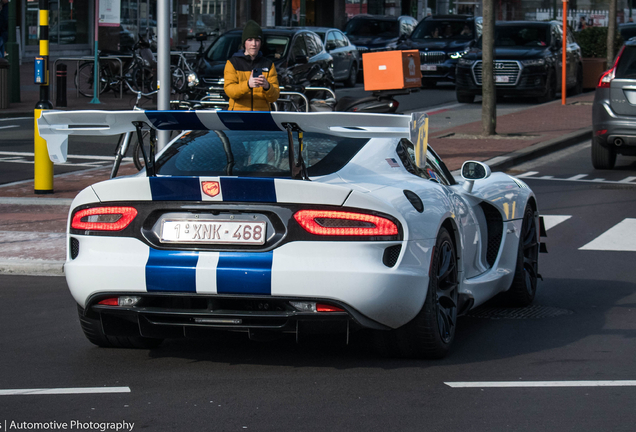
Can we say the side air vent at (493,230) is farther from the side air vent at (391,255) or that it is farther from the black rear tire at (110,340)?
the black rear tire at (110,340)

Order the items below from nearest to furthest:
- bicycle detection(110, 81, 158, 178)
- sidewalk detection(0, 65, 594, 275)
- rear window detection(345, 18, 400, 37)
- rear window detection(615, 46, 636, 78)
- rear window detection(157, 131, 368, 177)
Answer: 1. bicycle detection(110, 81, 158, 178)
2. rear window detection(157, 131, 368, 177)
3. sidewalk detection(0, 65, 594, 275)
4. rear window detection(615, 46, 636, 78)
5. rear window detection(345, 18, 400, 37)

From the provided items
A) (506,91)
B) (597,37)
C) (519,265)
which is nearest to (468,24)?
(597,37)

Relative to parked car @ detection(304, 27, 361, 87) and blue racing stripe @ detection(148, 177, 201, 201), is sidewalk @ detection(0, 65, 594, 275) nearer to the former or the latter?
blue racing stripe @ detection(148, 177, 201, 201)

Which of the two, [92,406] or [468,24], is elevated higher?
[468,24]

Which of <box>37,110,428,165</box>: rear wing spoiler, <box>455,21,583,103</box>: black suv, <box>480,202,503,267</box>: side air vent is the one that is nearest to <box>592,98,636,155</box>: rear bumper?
<box>480,202,503,267</box>: side air vent

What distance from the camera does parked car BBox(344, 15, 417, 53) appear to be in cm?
3503

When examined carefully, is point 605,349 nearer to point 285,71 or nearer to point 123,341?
point 123,341

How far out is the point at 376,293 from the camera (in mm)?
5008

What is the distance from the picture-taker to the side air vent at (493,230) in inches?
261

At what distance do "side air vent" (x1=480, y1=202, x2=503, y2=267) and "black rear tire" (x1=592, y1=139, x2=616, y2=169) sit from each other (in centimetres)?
839

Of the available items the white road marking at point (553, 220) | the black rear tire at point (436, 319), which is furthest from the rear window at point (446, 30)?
the black rear tire at point (436, 319)

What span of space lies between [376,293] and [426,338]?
0.52m

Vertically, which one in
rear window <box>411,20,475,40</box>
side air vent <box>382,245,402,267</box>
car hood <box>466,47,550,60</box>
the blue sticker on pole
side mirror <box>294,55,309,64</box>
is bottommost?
side air vent <box>382,245,402,267</box>

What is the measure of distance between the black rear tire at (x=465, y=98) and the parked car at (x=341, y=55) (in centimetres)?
453
